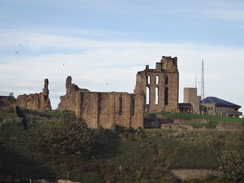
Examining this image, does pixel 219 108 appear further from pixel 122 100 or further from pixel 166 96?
pixel 122 100

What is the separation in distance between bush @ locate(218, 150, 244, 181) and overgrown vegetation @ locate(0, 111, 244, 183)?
0.93 ft

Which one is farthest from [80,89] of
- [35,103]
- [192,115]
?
[192,115]

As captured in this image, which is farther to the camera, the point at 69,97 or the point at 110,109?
the point at 69,97

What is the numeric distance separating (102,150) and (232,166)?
29.5 feet

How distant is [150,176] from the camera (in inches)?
2035

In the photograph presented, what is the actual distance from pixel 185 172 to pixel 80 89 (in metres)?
16.2

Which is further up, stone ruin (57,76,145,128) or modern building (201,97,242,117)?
modern building (201,97,242,117)

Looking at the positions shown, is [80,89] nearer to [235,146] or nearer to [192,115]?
[192,115]

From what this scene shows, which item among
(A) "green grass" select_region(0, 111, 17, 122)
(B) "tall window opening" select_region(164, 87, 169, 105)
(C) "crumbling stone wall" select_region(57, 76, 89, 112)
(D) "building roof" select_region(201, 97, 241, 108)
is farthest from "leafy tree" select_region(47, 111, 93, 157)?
(D) "building roof" select_region(201, 97, 241, 108)

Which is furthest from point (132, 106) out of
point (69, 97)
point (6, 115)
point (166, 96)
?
point (166, 96)

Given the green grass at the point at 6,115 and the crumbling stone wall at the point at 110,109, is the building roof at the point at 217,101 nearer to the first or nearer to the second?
the crumbling stone wall at the point at 110,109

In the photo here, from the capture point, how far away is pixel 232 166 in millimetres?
53062

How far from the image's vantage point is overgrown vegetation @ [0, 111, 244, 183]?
51000 millimetres

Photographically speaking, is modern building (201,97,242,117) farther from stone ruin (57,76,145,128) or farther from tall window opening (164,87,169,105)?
stone ruin (57,76,145,128)
